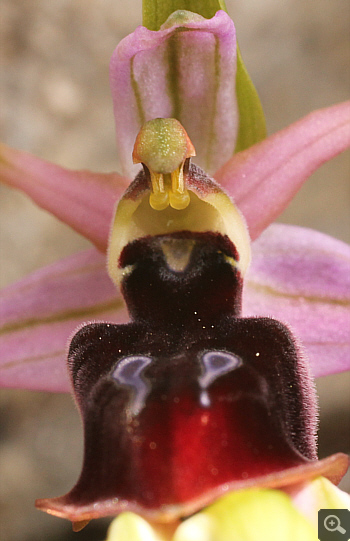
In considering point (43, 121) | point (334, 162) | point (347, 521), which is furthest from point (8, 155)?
point (334, 162)

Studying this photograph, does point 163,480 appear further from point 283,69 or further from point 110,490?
point 283,69

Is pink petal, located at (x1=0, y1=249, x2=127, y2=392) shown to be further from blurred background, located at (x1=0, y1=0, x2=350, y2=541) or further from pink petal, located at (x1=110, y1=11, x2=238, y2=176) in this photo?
blurred background, located at (x1=0, y1=0, x2=350, y2=541)

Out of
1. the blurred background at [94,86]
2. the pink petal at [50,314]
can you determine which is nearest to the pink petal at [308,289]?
the pink petal at [50,314]

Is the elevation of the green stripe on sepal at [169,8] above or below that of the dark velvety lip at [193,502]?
above

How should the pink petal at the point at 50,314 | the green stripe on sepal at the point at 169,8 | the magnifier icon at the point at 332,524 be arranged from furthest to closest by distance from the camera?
the pink petal at the point at 50,314
the green stripe on sepal at the point at 169,8
the magnifier icon at the point at 332,524

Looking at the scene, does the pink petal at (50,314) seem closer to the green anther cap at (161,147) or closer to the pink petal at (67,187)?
the pink petal at (67,187)

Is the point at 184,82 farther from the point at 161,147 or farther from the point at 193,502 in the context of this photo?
the point at 193,502

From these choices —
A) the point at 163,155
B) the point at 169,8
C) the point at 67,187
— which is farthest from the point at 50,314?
the point at 169,8
